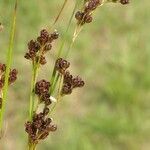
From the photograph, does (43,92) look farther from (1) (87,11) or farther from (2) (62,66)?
(1) (87,11)

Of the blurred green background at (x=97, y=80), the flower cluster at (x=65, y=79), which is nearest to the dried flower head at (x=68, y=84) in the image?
the flower cluster at (x=65, y=79)

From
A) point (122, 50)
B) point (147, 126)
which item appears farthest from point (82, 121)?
point (122, 50)

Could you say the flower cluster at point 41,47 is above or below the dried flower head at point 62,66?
above

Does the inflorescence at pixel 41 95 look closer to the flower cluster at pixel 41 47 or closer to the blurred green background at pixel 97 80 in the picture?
the flower cluster at pixel 41 47

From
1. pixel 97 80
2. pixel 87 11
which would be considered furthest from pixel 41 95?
pixel 97 80

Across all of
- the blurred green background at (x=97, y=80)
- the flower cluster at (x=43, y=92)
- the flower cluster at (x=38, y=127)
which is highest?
the blurred green background at (x=97, y=80)

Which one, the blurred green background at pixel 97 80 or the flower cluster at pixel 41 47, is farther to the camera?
the blurred green background at pixel 97 80

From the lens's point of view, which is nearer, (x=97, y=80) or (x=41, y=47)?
(x=41, y=47)

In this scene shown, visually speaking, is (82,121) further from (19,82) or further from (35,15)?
(35,15)

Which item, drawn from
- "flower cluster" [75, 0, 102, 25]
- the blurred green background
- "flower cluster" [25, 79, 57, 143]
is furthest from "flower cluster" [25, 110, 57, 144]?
the blurred green background
